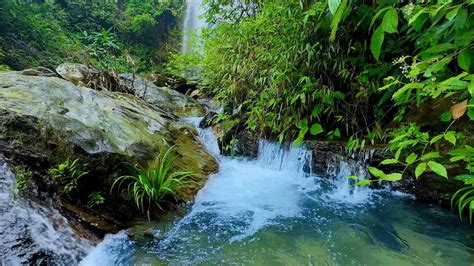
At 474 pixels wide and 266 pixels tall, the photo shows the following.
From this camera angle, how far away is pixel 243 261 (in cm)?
218

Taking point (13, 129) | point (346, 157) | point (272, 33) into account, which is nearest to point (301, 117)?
point (346, 157)

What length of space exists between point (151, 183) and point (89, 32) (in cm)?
1469

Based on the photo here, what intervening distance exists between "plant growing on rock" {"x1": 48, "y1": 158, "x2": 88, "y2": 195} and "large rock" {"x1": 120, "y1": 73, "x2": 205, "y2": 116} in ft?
13.7

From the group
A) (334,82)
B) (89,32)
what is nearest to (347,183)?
(334,82)

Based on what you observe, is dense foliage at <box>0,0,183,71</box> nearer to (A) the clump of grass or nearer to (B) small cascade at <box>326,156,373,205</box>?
(A) the clump of grass

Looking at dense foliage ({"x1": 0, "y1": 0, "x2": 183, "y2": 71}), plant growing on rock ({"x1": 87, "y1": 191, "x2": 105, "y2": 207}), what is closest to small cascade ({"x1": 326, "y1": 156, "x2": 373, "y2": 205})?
plant growing on rock ({"x1": 87, "y1": 191, "x2": 105, "y2": 207})

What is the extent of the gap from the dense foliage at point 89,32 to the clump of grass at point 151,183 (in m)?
6.89

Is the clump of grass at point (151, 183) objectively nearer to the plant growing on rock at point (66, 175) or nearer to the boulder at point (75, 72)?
the plant growing on rock at point (66, 175)

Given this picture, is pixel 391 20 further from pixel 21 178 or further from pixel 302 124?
pixel 21 178

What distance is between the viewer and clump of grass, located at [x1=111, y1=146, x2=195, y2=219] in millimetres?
2814

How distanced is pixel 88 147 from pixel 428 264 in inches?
124

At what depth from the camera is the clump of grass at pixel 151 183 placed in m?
2.81

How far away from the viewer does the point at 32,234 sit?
208cm

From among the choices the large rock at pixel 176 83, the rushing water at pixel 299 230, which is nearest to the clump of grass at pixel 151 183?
the rushing water at pixel 299 230
